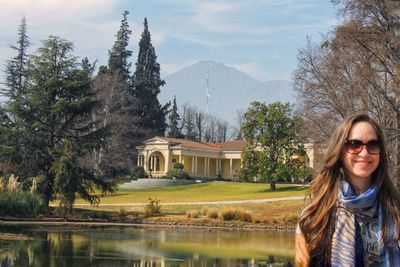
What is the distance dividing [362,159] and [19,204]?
25.4 m

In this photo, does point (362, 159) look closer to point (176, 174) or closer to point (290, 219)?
point (290, 219)

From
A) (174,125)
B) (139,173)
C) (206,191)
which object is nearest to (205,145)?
(139,173)

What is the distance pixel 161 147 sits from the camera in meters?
71.4

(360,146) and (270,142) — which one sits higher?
(270,142)

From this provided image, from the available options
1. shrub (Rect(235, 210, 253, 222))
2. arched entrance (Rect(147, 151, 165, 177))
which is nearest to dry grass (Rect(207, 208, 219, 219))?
shrub (Rect(235, 210, 253, 222))

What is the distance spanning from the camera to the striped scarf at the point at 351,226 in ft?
8.91

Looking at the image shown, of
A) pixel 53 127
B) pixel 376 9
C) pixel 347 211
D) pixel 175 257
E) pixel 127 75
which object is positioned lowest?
pixel 175 257

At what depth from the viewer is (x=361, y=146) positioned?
292 centimetres

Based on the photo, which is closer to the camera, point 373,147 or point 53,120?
point 373,147

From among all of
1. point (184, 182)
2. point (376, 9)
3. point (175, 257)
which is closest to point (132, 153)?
point (184, 182)

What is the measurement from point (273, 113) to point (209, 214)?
23.5 metres

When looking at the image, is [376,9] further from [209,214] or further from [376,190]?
[376,190]

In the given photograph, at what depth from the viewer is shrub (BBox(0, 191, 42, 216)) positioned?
26172 millimetres

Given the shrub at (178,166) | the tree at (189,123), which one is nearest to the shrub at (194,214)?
the shrub at (178,166)
